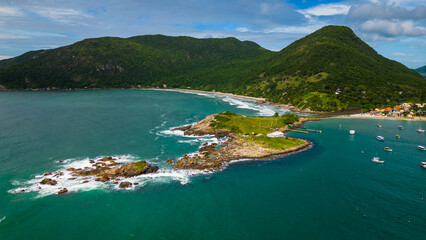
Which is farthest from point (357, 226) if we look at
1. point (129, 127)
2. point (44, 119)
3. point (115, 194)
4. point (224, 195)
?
point (44, 119)

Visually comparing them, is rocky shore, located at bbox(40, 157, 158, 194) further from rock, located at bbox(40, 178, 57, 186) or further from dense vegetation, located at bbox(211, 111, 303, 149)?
dense vegetation, located at bbox(211, 111, 303, 149)

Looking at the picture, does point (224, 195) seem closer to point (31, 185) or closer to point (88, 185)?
point (88, 185)

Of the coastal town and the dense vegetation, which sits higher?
the coastal town

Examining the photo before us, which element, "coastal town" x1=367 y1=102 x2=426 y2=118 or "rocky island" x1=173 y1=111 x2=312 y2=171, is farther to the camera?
"coastal town" x1=367 y1=102 x2=426 y2=118

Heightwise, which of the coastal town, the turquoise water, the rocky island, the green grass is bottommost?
the turquoise water

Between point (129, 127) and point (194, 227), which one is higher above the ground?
point (129, 127)

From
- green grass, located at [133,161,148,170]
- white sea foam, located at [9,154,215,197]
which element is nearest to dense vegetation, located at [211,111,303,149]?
white sea foam, located at [9,154,215,197]
